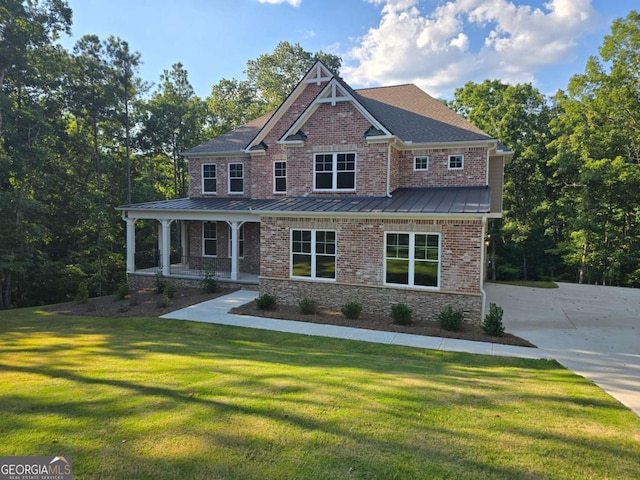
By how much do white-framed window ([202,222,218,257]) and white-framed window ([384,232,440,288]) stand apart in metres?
10.9

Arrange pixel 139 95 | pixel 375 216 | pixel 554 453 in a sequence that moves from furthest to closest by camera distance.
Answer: pixel 139 95
pixel 375 216
pixel 554 453

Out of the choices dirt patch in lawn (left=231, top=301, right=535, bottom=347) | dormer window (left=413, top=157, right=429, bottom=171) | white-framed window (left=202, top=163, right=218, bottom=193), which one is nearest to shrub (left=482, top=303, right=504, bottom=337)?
dirt patch in lawn (left=231, top=301, right=535, bottom=347)

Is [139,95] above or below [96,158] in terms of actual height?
above

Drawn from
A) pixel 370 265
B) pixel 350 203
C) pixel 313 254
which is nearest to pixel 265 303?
pixel 313 254

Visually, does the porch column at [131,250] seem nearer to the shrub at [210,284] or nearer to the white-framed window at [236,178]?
the shrub at [210,284]

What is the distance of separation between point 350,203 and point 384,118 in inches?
226

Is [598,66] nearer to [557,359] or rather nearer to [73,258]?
[557,359]

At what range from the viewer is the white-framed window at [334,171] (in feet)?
51.1

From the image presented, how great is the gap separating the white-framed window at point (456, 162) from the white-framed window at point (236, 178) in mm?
10475

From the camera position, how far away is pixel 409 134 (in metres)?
16.8

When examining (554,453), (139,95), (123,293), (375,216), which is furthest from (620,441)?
(139,95)

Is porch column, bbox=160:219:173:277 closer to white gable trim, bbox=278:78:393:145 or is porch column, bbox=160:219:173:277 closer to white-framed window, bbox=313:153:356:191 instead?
white gable trim, bbox=278:78:393:145

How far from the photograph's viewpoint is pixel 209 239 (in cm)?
2070

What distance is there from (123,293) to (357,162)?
11325 mm
